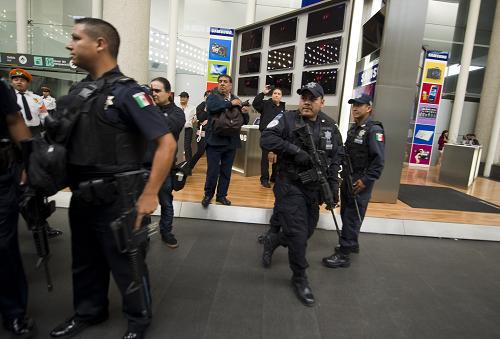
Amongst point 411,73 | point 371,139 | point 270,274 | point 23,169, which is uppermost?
point 411,73

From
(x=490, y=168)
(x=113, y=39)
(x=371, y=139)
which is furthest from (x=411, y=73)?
(x=490, y=168)

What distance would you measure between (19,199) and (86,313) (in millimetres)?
815

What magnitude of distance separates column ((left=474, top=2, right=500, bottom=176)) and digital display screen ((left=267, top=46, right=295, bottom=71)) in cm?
874

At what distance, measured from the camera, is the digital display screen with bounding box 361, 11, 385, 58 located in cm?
515

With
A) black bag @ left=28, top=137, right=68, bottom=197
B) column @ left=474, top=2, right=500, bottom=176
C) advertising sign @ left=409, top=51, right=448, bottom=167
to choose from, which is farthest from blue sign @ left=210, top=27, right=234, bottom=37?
column @ left=474, top=2, right=500, bottom=176

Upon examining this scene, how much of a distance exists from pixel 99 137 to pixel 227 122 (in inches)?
99.9

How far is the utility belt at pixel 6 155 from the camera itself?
1825 millimetres

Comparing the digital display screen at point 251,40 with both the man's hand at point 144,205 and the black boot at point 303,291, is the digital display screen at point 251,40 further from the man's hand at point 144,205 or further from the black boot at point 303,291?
the man's hand at point 144,205

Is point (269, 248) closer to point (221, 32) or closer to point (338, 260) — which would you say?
point (338, 260)

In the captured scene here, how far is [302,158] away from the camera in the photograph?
264 centimetres

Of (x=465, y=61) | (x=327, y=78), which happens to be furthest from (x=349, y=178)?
(x=465, y=61)

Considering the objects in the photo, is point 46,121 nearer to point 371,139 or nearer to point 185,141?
point 371,139

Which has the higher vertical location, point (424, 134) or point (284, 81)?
point (284, 81)

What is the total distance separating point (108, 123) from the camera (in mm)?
1720
